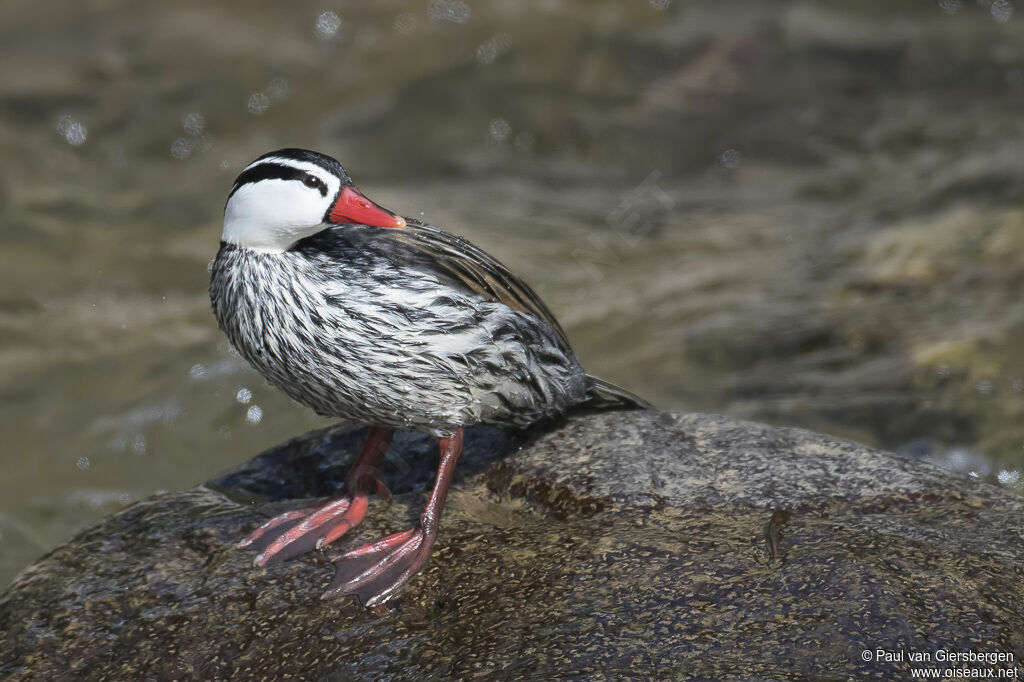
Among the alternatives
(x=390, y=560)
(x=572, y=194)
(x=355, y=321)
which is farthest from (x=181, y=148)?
(x=390, y=560)

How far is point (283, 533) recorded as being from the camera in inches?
174

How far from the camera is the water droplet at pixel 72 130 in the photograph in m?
11.6

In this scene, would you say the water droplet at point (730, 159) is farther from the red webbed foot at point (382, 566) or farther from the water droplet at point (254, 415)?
the red webbed foot at point (382, 566)

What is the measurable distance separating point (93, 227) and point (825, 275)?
6.82 m

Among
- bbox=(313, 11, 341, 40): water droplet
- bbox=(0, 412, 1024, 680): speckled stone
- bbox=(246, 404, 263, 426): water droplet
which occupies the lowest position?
bbox=(0, 412, 1024, 680): speckled stone

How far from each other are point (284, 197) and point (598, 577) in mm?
1877

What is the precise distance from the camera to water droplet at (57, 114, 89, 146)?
1156 cm

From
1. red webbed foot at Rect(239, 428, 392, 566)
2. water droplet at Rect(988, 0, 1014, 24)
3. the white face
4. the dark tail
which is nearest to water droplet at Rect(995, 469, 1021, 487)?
the dark tail

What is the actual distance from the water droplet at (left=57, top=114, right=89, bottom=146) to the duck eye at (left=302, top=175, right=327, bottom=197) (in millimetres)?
8372

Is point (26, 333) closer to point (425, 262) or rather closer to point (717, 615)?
point (425, 262)

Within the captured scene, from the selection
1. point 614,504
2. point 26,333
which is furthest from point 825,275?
point 26,333

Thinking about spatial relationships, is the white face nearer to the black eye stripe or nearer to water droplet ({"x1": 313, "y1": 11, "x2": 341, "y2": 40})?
the black eye stripe

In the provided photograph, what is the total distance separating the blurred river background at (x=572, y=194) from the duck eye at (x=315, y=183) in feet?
13.5

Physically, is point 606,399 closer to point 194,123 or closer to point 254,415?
point 254,415
